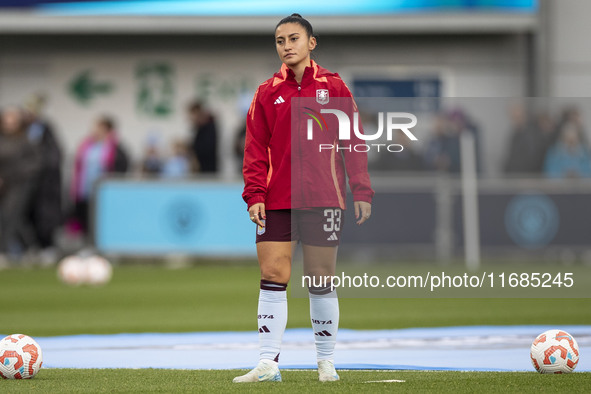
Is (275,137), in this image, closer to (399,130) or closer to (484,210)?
(399,130)

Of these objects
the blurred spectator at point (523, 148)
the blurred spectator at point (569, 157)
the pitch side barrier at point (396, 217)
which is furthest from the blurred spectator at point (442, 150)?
the blurred spectator at point (569, 157)

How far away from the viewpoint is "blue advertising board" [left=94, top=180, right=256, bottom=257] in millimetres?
21281

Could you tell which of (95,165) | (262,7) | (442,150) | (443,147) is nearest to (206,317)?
(443,147)

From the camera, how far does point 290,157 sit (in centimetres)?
751

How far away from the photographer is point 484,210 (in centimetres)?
2036

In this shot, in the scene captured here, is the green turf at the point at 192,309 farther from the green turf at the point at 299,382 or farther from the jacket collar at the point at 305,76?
the jacket collar at the point at 305,76

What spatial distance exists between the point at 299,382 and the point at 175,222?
14.0 meters

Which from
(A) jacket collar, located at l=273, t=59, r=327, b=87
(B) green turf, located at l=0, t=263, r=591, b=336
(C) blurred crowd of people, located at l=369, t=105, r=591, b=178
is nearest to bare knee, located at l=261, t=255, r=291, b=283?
(A) jacket collar, located at l=273, t=59, r=327, b=87

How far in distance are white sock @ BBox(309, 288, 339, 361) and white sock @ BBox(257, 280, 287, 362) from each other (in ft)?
0.74

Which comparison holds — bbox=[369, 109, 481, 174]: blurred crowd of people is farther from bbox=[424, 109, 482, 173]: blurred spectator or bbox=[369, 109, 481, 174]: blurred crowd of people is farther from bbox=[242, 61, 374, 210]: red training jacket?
bbox=[242, 61, 374, 210]: red training jacket

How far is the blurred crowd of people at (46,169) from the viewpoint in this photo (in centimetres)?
2203

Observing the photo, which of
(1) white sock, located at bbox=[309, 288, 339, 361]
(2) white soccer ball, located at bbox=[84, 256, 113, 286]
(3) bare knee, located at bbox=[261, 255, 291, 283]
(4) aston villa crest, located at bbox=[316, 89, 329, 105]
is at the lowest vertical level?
(2) white soccer ball, located at bbox=[84, 256, 113, 286]

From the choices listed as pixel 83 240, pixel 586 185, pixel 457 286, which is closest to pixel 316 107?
pixel 457 286

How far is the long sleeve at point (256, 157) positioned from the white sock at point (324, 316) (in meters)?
0.71
